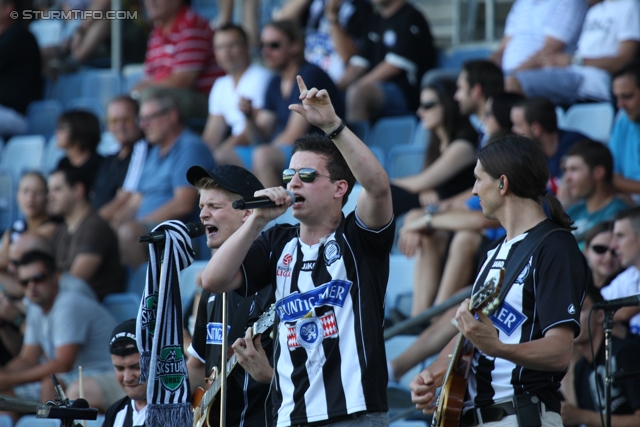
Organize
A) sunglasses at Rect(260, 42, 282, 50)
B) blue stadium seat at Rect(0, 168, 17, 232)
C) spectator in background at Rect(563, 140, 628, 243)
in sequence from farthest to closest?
blue stadium seat at Rect(0, 168, 17, 232), sunglasses at Rect(260, 42, 282, 50), spectator in background at Rect(563, 140, 628, 243)

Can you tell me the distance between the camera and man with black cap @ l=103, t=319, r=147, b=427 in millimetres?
4473

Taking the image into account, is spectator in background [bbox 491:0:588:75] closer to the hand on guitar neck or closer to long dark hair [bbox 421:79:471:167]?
long dark hair [bbox 421:79:471:167]

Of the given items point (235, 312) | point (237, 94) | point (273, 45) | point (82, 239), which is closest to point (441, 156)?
point (273, 45)

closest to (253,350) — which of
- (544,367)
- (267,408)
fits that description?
(267,408)

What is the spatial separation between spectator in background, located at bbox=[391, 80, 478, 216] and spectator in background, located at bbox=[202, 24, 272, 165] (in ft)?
5.50

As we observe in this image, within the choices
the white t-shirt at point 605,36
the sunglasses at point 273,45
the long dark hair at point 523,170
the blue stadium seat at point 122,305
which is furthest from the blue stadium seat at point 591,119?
the long dark hair at point 523,170

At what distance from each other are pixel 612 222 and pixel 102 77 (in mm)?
6432

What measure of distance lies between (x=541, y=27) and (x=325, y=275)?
5052 mm

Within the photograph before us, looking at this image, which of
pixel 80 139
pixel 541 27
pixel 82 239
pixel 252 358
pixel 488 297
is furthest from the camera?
pixel 80 139

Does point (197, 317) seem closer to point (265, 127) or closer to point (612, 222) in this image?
point (612, 222)

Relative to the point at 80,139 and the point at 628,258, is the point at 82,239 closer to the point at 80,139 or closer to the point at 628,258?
the point at 80,139

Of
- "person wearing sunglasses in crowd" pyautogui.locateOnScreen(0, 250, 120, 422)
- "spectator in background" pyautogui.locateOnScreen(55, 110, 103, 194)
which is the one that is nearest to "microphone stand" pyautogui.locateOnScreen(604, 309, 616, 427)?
"person wearing sunglasses in crowd" pyautogui.locateOnScreen(0, 250, 120, 422)

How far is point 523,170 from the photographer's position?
10.5 feet

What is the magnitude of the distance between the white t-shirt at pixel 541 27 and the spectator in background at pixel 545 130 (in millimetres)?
1629
